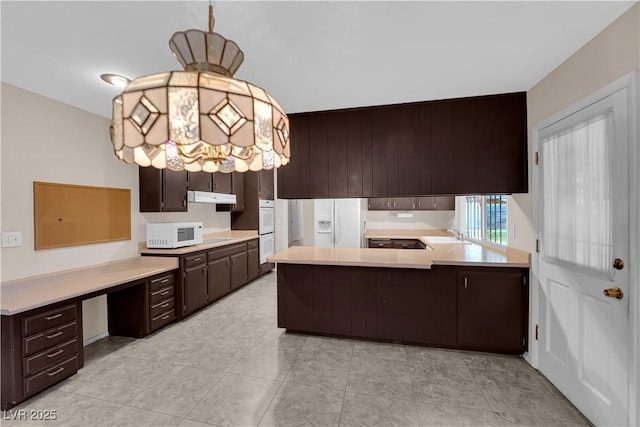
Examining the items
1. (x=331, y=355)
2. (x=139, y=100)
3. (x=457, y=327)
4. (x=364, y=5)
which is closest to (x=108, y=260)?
(x=331, y=355)

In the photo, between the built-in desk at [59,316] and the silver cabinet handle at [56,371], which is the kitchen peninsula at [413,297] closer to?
the built-in desk at [59,316]

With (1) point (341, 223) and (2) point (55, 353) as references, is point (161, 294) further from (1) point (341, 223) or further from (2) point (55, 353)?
(1) point (341, 223)

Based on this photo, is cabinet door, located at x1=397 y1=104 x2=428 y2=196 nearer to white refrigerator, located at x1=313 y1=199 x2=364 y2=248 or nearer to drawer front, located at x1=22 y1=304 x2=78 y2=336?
white refrigerator, located at x1=313 y1=199 x2=364 y2=248

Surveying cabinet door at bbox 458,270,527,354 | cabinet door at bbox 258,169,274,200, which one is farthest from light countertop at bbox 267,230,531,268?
cabinet door at bbox 258,169,274,200

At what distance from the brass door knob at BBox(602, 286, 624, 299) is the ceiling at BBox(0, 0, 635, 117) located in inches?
61.5

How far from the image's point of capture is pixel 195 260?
3605mm

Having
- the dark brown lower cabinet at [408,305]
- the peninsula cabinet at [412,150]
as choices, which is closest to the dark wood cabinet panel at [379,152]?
the peninsula cabinet at [412,150]

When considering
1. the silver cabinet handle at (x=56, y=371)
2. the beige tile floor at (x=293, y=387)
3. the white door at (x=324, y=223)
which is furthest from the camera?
the white door at (x=324, y=223)

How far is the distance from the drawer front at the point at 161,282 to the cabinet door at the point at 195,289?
0.64 feet

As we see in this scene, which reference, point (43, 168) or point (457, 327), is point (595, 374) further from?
point (43, 168)

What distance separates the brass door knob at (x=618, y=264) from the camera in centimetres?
153

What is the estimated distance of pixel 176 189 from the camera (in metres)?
3.63

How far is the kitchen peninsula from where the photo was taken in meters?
2.54

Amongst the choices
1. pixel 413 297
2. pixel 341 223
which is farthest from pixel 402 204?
pixel 413 297
